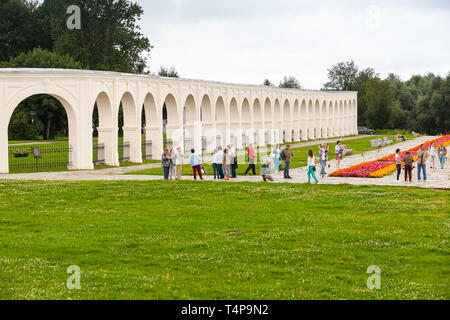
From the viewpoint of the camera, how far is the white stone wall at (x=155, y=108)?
2858 cm

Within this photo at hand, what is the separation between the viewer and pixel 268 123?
188 feet

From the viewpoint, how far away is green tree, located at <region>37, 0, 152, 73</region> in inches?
2301

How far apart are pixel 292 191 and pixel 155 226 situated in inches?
270

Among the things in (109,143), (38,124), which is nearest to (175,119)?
(109,143)

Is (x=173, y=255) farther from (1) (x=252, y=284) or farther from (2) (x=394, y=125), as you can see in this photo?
(2) (x=394, y=125)

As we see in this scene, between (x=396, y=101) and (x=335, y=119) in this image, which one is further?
(x=396, y=101)

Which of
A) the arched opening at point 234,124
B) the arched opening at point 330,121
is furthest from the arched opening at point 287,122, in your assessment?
the arched opening at point 330,121

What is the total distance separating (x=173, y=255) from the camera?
1074 centimetres

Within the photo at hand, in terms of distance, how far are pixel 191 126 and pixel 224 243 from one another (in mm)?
Result: 30161

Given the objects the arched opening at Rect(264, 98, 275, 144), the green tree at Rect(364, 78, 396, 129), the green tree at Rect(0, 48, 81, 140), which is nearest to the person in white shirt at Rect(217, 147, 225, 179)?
the green tree at Rect(0, 48, 81, 140)

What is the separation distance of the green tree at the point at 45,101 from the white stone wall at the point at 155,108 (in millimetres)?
11692

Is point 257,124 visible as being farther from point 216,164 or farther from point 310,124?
point 216,164

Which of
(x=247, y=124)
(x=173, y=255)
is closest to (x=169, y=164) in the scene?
(x=173, y=255)

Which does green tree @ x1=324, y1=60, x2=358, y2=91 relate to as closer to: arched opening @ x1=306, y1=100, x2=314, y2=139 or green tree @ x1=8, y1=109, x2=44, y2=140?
arched opening @ x1=306, y1=100, x2=314, y2=139
